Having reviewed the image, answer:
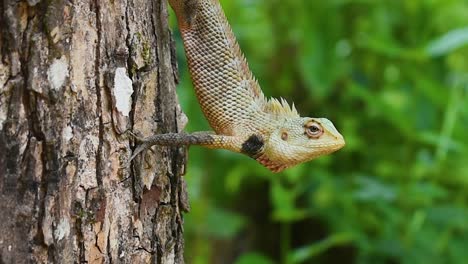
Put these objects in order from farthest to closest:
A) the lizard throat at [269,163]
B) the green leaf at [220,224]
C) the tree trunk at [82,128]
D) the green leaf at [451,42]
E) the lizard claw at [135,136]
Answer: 1. the green leaf at [220,224]
2. the green leaf at [451,42]
3. the lizard throat at [269,163]
4. the lizard claw at [135,136]
5. the tree trunk at [82,128]

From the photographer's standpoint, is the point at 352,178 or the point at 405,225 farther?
the point at 352,178

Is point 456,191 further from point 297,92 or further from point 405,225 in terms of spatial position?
point 297,92

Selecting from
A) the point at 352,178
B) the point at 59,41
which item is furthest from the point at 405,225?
the point at 59,41

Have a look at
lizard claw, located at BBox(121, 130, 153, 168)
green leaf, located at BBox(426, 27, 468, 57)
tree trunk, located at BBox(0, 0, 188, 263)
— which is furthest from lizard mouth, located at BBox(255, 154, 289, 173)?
green leaf, located at BBox(426, 27, 468, 57)

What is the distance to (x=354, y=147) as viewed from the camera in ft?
19.2

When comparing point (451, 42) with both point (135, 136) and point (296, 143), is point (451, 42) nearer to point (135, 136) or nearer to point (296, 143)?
point (296, 143)

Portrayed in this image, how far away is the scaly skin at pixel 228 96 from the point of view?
2869mm

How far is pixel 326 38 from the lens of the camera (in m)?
5.71

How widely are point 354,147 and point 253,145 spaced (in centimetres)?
306

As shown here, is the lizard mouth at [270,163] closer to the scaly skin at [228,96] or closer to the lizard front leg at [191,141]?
the scaly skin at [228,96]

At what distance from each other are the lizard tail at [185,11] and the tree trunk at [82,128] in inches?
4.6

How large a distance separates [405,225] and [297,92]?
149cm

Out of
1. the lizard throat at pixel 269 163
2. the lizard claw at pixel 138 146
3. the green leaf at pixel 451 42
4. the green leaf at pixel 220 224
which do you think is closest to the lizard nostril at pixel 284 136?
the lizard throat at pixel 269 163

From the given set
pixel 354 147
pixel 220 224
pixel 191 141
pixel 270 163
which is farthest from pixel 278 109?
pixel 354 147
